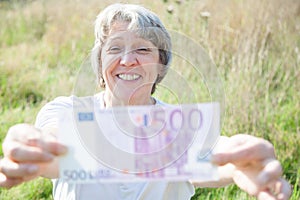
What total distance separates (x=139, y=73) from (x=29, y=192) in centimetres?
106

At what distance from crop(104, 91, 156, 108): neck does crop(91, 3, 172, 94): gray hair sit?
5 cm

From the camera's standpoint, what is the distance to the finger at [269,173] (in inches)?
41.4

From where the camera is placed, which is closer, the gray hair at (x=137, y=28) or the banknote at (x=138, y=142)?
the banknote at (x=138, y=142)

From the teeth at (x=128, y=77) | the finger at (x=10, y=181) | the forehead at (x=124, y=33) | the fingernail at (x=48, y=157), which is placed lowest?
the finger at (x=10, y=181)

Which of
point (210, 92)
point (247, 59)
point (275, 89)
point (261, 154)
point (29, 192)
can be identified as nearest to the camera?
point (261, 154)

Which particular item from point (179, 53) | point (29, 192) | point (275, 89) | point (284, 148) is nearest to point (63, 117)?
point (179, 53)

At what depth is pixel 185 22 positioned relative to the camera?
11.5 feet

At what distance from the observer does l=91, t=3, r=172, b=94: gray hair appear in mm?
1467

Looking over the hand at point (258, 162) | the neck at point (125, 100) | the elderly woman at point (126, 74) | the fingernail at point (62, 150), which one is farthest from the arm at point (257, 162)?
the neck at point (125, 100)

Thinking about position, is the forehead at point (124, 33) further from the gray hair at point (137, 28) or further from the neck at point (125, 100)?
the neck at point (125, 100)

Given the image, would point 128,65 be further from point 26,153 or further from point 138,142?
point 26,153

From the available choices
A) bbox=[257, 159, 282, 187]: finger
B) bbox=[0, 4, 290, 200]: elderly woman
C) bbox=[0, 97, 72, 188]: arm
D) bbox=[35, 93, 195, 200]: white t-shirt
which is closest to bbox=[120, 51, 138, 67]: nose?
bbox=[0, 4, 290, 200]: elderly woman

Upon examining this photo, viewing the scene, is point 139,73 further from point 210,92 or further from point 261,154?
point 261,154

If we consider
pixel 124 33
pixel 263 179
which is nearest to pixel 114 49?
pixel 124 33
